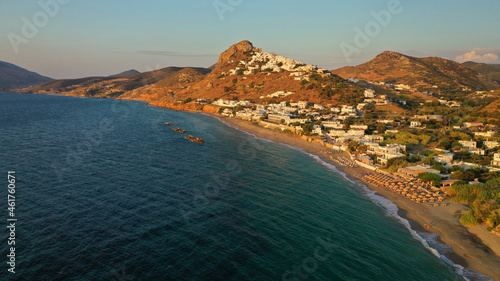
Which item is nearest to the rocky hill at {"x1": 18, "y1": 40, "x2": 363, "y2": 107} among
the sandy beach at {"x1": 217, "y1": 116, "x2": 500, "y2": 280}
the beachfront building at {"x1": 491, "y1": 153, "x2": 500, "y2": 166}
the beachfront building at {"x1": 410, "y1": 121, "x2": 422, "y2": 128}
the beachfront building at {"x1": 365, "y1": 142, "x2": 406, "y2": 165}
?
the beachfront building at {"x1": 410, "y1": 121, "x2": 422, "y2": 128}

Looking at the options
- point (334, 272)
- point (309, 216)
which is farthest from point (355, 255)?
point (309, 216)

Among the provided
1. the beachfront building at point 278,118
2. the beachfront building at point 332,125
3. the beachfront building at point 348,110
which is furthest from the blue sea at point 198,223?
the beachfront building at point 348,110

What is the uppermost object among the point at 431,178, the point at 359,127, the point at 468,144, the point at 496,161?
the point at 359,127

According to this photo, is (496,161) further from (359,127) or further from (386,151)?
(359,127)

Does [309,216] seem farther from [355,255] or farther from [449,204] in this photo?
[449,204]

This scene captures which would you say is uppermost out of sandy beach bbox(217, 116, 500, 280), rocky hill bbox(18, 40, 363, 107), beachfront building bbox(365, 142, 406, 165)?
rocky hill bbox(18, 40, 363, 107)

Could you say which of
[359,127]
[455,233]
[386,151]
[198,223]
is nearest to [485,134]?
[359,127]

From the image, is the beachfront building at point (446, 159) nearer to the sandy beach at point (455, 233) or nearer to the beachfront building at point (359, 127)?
the sandy beach at point (455, 233)

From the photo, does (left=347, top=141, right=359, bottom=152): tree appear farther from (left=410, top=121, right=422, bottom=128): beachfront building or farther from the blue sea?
(left=410, top=121, right=422, bottom=128): beachfront building
